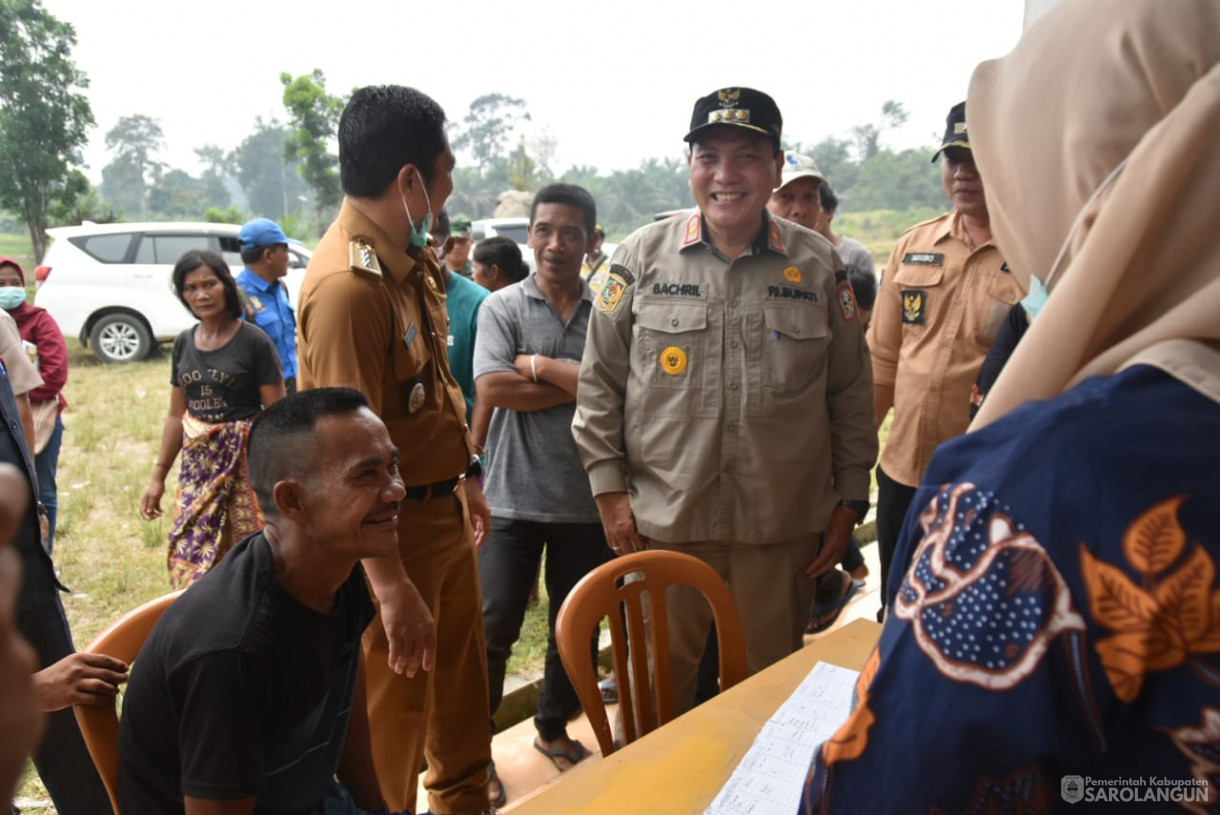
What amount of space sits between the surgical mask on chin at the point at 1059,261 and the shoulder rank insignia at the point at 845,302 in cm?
145

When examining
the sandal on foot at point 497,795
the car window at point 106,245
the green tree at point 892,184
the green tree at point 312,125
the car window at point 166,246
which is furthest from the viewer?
the green tree at point 892,184

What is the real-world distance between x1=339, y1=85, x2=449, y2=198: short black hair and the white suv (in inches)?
326

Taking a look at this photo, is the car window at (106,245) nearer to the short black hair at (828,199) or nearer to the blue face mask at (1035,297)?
the short black hair at (828,199)

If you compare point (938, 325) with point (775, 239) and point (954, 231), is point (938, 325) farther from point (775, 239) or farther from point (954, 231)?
point (775, 239)

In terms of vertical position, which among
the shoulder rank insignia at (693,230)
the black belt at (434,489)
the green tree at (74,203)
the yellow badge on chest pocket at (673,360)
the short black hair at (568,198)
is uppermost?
the green tree at (74,203)

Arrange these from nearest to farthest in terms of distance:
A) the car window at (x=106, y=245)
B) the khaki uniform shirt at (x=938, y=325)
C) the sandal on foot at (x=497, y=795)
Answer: the sandal on foot at (x=497, y=795) → the khaki uniform shirt at (x=938, y=325) → the car window at (x=106, y=245)

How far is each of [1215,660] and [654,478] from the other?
1.71 m

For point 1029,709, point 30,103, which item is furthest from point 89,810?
point 30,103

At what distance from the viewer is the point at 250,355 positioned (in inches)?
125

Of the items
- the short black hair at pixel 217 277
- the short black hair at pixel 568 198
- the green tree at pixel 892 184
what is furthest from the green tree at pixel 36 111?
the green tree at pixel 892 184

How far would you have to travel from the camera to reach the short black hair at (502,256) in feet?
12.5

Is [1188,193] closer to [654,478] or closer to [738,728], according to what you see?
[738,728]

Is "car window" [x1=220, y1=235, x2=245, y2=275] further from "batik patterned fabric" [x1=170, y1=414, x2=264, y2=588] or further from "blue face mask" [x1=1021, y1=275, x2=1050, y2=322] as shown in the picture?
"blue face mask" [x1=1021, y1=275, x2=1050, y2=322]

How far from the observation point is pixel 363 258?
1.78 metres
